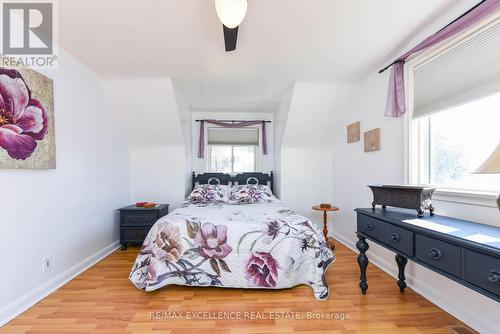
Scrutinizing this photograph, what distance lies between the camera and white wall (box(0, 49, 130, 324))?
1847 millimetres

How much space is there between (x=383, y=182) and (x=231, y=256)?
1.93m

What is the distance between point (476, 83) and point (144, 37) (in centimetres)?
277

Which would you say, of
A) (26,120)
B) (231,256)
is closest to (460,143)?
(231,256)

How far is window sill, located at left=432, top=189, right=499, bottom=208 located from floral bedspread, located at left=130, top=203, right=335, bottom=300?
1.14 m

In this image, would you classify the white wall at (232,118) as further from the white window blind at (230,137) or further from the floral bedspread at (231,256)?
the floral bedspread at (231,256)

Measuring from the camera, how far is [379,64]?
9.06 feet

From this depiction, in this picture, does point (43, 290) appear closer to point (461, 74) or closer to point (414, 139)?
point (414, 139)

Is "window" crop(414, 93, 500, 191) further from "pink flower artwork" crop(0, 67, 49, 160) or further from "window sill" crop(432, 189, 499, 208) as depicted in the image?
"pink flower artwork" crop(0, 67, 49, 160)

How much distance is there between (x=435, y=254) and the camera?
4.67ft

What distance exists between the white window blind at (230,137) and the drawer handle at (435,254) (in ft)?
11.6

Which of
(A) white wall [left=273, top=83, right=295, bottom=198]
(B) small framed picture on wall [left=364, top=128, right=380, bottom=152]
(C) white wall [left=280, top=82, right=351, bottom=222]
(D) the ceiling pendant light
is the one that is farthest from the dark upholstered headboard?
(D) the ceiling pendant light

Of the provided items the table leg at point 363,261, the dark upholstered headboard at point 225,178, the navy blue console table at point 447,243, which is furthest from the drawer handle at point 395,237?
the dark upholstered headboard at point 225,178

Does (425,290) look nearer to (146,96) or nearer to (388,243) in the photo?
(388,243)

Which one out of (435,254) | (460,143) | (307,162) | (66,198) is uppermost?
(460,143)
